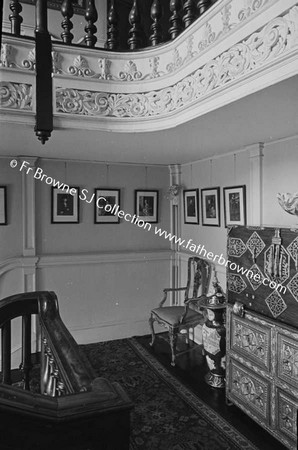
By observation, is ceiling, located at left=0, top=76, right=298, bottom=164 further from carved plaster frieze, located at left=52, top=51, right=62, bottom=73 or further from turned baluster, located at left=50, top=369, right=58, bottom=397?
turned baluster, located at left=50, top=369, right=58, bottom=397

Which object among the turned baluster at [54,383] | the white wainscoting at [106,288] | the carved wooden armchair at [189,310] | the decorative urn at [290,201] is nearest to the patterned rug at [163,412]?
the carved wooden armchair at [189,310]

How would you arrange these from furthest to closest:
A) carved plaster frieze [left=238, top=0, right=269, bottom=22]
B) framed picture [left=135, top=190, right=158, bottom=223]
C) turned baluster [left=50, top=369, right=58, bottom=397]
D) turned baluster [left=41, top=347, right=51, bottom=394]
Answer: framed picture [left=135, top=190, right=158, bottom=223] < carved plaster frieze [left=238, top=0, right=269, bottom=22] < turned baluster [left=41, top=347, right=51, bottom=394] < turned baluster [left=50, top=369, right=58, bottom=397]

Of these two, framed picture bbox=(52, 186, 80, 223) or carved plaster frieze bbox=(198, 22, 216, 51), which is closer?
carved plaster frieze bbox=(198, 22, 216, 51)

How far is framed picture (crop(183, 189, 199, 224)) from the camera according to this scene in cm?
444

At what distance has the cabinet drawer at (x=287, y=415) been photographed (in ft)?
7.35

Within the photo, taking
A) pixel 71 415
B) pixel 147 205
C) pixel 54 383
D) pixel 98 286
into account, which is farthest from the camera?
pixel 147 205

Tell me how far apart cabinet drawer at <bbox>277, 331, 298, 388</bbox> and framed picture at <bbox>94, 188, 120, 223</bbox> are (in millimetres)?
2724

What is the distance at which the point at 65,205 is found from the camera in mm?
4281

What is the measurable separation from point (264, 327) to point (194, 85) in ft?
5.79

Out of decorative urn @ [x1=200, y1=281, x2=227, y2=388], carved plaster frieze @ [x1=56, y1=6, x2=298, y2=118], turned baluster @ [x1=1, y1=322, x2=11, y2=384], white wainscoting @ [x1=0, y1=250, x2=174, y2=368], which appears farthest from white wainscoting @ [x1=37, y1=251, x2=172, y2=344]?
turned baluster @ [x1=1, y1=322, x2=11, y2=384]

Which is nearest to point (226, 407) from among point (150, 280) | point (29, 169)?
point (150, 280)

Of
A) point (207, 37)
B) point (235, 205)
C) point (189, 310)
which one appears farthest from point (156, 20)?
point (189, 310)

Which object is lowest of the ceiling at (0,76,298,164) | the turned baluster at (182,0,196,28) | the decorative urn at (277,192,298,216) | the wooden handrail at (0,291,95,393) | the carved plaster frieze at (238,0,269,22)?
the wooden handrail at (0,291,95,393)

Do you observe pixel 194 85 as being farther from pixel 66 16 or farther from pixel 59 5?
pixel 59 5
